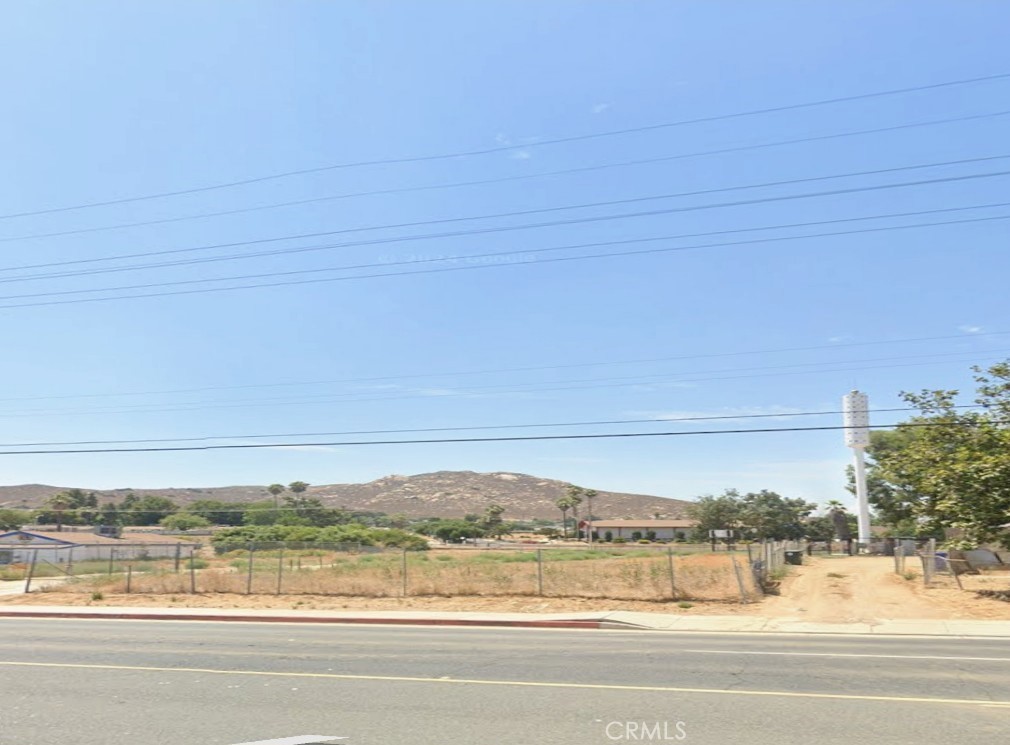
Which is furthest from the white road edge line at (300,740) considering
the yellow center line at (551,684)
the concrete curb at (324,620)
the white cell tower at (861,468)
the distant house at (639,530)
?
the distant house at (639,530)

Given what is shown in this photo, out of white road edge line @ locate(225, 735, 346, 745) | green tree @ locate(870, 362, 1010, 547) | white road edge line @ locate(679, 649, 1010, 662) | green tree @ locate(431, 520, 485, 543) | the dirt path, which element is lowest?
green tree @ locate(431, 520, 485, 543)

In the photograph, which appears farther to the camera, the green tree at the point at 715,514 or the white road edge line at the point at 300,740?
the green tree at the point at 715,514

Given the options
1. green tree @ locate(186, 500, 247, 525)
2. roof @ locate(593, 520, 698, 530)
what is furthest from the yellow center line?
green tree @ locate(186, 500, 247, 525)

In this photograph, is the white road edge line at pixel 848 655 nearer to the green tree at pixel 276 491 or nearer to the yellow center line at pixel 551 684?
the yellow center line at pixel 551 684

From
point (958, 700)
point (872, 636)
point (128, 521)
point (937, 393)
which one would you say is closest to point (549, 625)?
point (872, 636)

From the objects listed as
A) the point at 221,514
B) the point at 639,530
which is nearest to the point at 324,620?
the point at 639,530

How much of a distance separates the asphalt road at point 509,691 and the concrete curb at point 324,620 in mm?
3199

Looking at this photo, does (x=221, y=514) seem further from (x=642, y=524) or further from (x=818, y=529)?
(x=818, y=529)

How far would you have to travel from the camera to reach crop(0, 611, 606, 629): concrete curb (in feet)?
61.6

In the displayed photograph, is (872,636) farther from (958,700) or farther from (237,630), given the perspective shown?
(237,630)

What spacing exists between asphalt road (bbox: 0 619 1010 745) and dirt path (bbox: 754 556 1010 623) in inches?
183

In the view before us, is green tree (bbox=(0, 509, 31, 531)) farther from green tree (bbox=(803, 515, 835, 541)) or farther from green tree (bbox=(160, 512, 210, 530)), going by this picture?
green tree (bbox=(803, 515, 835, 541))

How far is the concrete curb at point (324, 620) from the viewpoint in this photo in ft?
61.6

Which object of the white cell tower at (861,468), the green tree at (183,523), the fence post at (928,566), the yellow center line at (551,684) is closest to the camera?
the yellow center line at (551,684)
